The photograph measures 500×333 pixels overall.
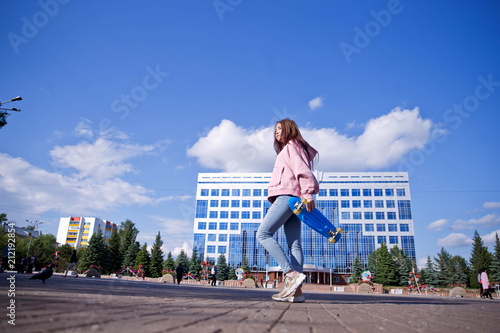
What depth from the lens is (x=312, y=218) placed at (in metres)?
4.27

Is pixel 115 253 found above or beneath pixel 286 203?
beneath

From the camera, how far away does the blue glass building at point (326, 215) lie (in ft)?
209

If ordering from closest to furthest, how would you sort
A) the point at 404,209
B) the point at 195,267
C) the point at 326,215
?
the point at 195,267 < the point at 326,215 < the point at 404,209

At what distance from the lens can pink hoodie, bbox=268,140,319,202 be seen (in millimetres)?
4188

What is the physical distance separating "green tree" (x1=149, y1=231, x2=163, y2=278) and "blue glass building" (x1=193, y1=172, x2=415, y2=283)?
19.1m

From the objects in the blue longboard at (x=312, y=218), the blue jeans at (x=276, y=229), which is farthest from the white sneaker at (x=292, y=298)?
the blue longboard at (x=312, y=218)

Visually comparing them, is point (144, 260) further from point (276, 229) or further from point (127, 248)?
point (276, 229)

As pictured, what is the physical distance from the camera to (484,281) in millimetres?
17094

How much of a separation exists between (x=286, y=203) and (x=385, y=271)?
47.3 m

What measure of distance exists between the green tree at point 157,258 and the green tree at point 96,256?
7862mm

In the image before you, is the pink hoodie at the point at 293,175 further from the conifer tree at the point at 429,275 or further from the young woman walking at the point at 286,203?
the conifer tree at the point at 429,275

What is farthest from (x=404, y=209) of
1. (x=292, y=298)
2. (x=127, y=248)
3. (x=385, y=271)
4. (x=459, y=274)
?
(x=292, y=298)

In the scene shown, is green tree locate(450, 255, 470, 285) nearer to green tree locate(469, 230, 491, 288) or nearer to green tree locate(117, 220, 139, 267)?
green tree locate(469, 230, 491, 288)

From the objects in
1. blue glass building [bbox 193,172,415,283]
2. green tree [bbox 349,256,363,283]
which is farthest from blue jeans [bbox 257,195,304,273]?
blue glass building [bbox 193,172,415,283]
